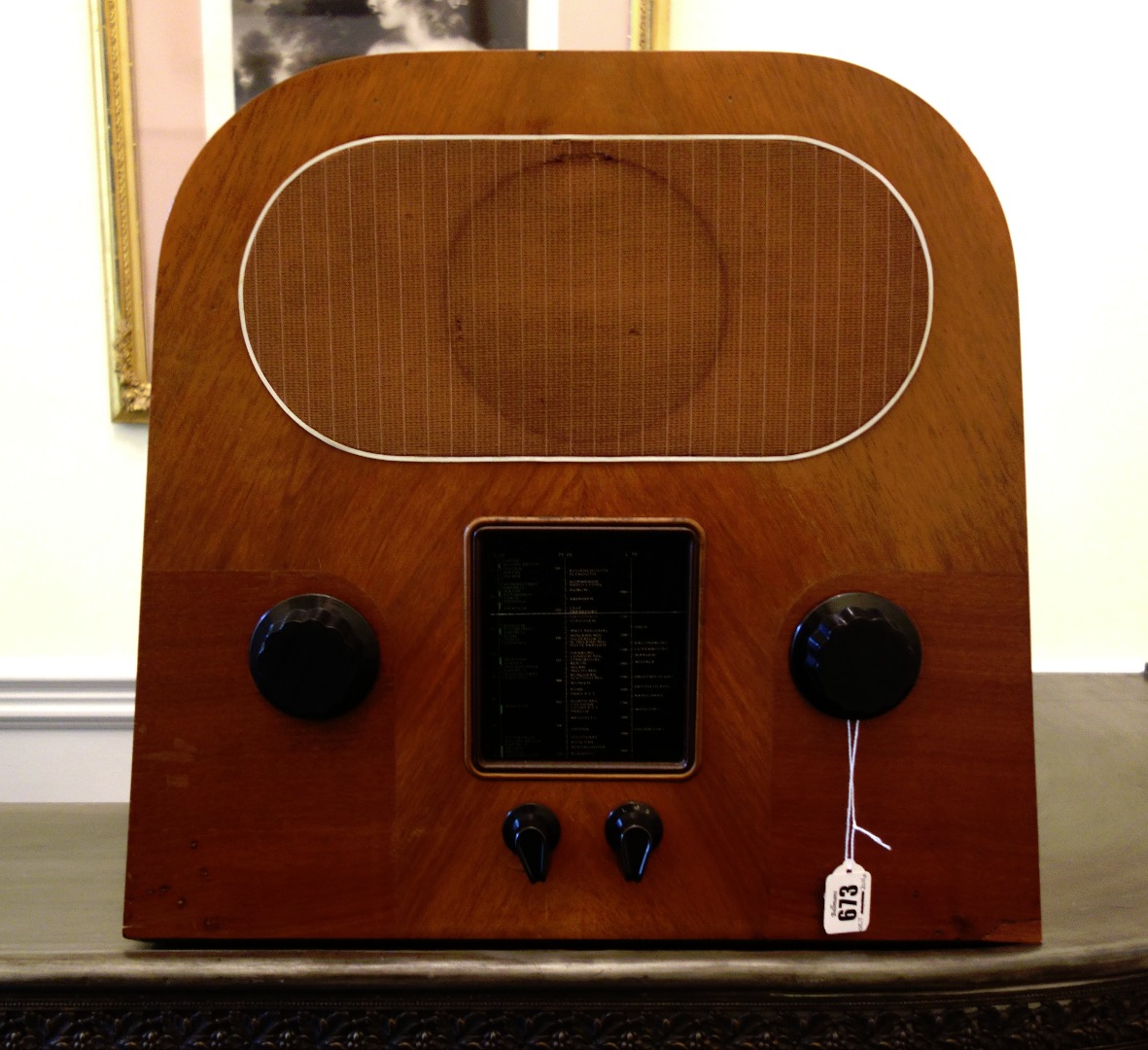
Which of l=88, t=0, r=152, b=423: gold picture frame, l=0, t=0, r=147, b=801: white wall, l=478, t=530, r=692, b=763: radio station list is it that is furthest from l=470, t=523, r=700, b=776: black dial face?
l=0, t=0, r=147, b=801: white wall

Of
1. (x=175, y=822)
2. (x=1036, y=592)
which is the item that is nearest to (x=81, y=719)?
(x=175, y=822)

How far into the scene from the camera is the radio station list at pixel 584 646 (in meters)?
0.65

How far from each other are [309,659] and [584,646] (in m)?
0.20

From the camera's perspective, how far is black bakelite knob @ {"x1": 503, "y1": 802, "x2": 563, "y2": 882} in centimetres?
61

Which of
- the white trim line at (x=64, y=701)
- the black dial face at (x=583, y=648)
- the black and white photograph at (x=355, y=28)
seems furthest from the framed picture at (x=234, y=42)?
the black dial face at (x=583, y=648)

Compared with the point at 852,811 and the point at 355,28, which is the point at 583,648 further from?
the point at 355,28

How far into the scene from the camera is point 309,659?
609 mm

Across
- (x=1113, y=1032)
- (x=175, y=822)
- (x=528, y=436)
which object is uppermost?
(x=528, y=436)

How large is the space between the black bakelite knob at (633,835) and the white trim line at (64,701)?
113cm

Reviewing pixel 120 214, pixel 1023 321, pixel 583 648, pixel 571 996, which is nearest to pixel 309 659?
pixel 583 648

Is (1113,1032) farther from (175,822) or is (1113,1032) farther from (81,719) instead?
(81,719)

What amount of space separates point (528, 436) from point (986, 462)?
33 cm

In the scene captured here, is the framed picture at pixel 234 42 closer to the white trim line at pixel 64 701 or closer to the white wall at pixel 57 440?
the white wall at pixel 57 440

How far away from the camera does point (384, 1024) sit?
63 cm
